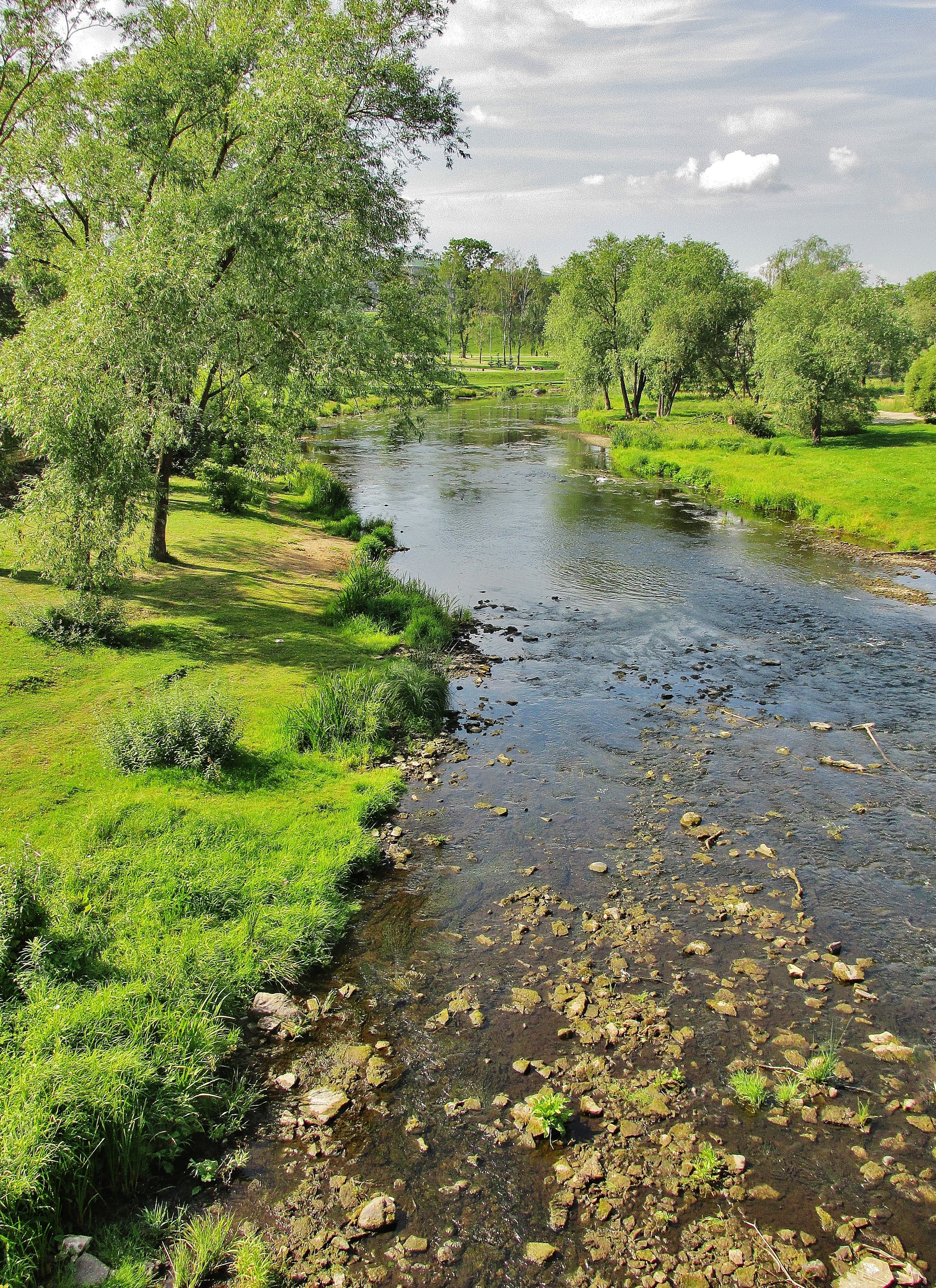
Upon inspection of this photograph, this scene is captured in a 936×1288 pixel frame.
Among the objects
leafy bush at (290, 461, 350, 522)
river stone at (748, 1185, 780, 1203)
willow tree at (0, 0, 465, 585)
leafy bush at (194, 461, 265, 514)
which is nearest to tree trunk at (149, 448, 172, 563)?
willow tree at (0, 0, 465, 585)

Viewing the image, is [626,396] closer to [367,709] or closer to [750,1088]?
[367,709]

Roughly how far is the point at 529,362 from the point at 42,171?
129 meters

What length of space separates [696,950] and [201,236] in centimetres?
→ 1665

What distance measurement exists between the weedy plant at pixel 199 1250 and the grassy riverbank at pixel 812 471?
31.9 metres

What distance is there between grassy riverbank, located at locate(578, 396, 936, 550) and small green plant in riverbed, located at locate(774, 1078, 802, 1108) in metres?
27.7

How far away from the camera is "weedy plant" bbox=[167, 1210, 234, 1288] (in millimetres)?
5727

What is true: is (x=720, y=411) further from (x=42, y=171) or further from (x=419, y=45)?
(x=42, y=171)

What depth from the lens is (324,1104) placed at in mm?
7340

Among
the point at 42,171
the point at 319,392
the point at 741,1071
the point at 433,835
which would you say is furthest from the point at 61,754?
the point at 42,171

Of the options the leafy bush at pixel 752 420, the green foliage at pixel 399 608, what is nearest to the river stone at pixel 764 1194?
the green foliage at pixel 399 608

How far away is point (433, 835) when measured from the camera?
12000mm

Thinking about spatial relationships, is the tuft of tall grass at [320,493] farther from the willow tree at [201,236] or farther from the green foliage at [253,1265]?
the green foliage at [253,1265]

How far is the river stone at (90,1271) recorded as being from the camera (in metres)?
5.61

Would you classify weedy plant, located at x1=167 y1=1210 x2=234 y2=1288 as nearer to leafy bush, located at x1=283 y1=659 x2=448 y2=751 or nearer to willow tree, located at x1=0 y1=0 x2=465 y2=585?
leafy bush, located at x1=283 y1=659 x2=448 y2=751
